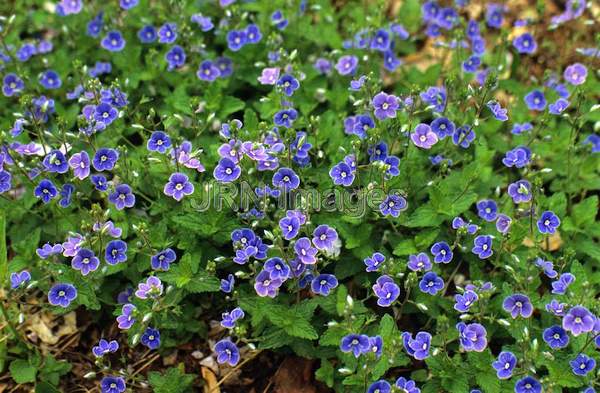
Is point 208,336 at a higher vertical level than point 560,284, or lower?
lower

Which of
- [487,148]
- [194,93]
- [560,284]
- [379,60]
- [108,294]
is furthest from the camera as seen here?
[379,60]

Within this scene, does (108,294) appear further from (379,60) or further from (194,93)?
(379,60)

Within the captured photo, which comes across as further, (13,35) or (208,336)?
(13,35)

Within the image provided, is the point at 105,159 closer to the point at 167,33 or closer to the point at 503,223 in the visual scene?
the point at 167,33

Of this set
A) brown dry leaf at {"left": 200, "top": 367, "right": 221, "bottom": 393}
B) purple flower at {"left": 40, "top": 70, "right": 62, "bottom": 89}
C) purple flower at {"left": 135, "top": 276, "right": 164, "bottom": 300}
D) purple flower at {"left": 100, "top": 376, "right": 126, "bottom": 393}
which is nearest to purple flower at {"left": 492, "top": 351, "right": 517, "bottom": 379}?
brown dry leaf at {"left": 200, "top": 367, "right": 221, "bottom": 393}

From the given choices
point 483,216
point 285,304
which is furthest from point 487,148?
point 285,304

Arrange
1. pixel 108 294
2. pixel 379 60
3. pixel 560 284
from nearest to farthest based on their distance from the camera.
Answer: pixel 560 284 → pixel 108 294 → pixel 379 60
